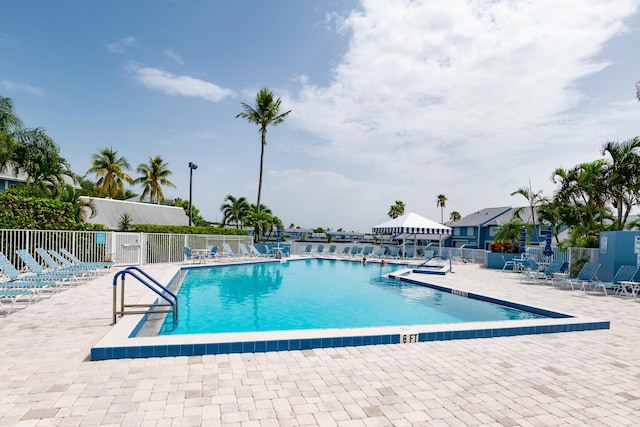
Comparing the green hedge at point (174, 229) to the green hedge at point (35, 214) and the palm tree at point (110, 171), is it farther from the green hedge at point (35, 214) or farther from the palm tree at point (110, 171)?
the palm tree at point (110, 171)

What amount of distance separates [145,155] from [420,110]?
31.4m

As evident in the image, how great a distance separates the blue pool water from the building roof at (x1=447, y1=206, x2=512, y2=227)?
3151 cm

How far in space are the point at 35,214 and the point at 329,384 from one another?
1421cm

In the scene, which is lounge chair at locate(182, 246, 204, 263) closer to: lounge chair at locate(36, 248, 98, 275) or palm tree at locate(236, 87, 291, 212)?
lounge chair at locate(36, 248, 98, 275)

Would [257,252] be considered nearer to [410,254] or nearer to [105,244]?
[105,244]

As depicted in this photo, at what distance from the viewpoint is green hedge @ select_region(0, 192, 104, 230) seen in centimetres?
1220

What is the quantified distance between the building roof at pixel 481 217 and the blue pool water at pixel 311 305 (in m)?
31.5

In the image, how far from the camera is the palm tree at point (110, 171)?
107 ft

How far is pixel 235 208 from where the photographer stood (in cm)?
3083

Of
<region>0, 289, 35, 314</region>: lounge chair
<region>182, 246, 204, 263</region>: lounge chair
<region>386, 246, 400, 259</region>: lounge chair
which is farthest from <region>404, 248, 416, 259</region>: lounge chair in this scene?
<region>0, 289, 35, 314</region>: lounge chair

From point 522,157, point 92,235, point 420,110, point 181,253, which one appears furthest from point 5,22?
point 522,157

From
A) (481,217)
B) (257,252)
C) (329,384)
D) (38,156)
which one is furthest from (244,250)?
(481,217)

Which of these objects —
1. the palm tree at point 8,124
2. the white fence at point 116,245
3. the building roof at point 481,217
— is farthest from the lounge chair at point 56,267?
the building roof at point 481,217

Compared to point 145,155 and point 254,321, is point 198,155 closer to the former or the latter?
point 145,155
